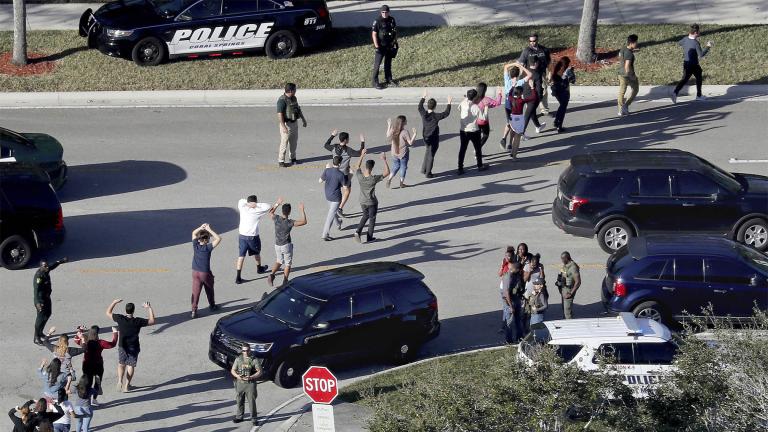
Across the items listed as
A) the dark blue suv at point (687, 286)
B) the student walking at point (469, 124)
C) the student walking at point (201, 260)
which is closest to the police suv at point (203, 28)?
the student walking at point (469, 124)

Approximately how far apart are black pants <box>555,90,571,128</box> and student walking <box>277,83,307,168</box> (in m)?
5.47

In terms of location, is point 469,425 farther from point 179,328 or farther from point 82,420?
point 179,328

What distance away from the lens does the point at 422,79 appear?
1185 inches

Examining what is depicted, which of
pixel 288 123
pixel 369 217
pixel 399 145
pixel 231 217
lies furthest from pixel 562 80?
pixel 231 217

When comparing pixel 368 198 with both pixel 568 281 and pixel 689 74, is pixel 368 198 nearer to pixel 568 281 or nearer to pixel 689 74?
pixel 568 281

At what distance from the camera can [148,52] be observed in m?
30.7

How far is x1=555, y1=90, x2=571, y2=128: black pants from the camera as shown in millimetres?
26578

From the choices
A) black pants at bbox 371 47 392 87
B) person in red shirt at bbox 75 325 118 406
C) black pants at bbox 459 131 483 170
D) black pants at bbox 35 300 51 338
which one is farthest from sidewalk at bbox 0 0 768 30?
person in red shirt at bbox 75 325 118 406

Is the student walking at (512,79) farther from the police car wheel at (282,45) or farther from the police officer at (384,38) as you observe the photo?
the police car wheel at (282,45)

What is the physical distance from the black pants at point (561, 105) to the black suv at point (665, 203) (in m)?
4.96

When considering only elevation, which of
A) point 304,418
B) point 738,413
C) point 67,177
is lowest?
point 304,418

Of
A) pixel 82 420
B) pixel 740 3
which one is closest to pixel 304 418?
pixel 82 420

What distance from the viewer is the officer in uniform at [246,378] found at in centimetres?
1666

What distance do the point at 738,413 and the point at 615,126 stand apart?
16.1 metres
